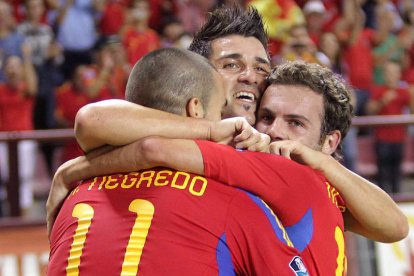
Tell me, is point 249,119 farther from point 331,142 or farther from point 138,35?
point 138,35

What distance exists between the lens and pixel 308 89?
3309 millimetres

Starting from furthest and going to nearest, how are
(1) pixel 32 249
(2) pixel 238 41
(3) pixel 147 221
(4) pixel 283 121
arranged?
(1) pixel 32 249, (2) pixel 238 41, (4) pixel 283 121, (3) pixel 147 221

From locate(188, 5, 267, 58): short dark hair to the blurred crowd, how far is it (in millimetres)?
3480

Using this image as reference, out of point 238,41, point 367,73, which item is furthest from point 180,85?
point 367,73

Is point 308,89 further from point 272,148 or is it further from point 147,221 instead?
point 147,221

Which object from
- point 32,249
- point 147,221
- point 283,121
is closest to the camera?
point 147,221

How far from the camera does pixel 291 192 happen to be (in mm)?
2551

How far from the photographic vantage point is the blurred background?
6750mm

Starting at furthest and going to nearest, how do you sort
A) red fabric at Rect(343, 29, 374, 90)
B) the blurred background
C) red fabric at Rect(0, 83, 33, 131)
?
red fabric at Rect(343, 29, 374, 90), red fabric at Rect(0, 83, 33, 131), the blurred background

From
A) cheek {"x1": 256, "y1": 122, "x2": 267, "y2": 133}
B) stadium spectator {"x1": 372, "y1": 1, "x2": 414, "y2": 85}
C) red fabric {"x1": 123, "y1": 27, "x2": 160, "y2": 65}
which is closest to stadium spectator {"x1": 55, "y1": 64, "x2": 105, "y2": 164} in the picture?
red fabric {"x1": 123, "y1": 27, "x2": 160, "y2": 65}

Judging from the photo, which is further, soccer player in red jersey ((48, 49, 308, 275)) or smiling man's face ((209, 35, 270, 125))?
Answer: smiling man's face ((209, 35, 270, 125))

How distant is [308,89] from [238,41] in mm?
550

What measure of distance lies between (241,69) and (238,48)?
130mm

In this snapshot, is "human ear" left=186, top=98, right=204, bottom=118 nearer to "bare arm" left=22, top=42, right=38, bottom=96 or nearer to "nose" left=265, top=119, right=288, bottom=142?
"nose" left=265, top=119, right=288, bottom=142
